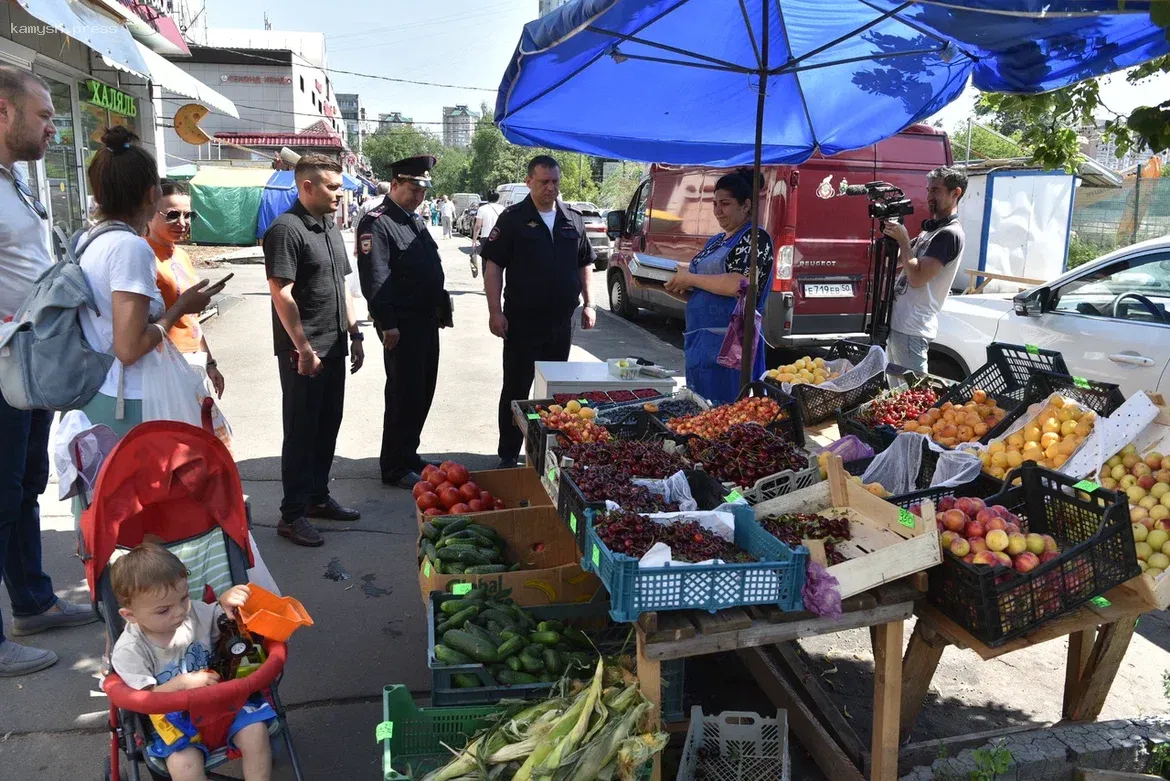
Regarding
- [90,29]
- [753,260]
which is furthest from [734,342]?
[90,29]

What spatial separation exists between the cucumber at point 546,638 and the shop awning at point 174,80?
8892mm

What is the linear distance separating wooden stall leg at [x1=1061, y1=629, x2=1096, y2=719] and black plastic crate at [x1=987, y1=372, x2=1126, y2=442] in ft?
3.29

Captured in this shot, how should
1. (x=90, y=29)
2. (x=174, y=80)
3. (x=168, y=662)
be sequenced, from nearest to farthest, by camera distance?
(x=168, y=662) < (x=90, y=29) < (x=174, y=80)

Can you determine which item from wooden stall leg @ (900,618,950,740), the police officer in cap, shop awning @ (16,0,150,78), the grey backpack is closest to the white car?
wooden stall leg @ (900,618,950,740)

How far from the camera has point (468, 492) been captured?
14.3 feet

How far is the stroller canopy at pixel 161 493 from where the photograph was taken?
106 inches

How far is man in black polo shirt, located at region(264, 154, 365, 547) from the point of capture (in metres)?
4.59

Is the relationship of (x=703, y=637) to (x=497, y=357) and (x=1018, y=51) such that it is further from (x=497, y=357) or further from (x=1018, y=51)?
(x=497, y=357)

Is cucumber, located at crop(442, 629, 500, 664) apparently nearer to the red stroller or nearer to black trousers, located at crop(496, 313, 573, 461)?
the red stroller

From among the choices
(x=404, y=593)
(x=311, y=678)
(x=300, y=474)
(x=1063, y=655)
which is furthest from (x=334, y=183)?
(x=1063, y=655)

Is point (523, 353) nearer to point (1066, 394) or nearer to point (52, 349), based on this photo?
point (52, 349)

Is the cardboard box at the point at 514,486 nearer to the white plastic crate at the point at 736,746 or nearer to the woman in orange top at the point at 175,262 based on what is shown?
the woman in orange top at the point at 175,262

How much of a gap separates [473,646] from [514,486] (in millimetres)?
1924

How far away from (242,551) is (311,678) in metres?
0.89
